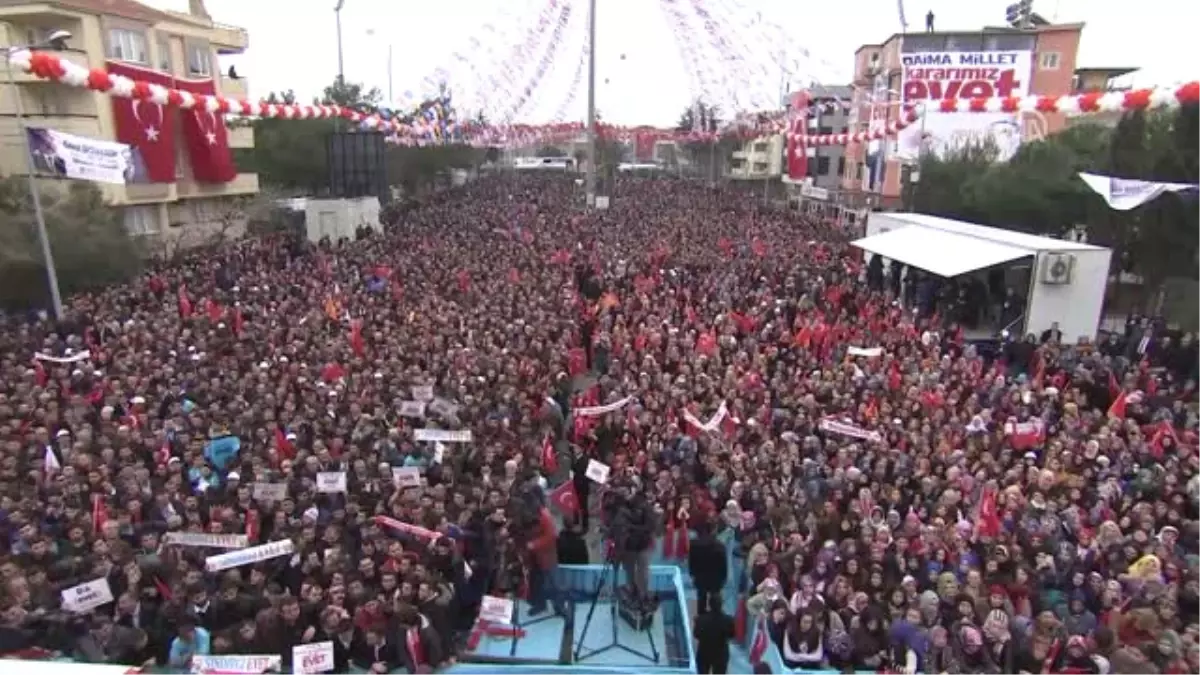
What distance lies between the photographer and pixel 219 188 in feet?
120

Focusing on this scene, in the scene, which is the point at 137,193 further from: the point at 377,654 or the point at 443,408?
the point at 377,654

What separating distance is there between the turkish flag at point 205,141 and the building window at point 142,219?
8.53 ft

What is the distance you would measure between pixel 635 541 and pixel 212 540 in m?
3.86

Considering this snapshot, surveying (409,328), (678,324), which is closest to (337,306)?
(409,328)

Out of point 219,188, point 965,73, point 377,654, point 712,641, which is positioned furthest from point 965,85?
point 377,654

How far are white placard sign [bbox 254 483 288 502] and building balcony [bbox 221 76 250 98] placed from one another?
115 ft

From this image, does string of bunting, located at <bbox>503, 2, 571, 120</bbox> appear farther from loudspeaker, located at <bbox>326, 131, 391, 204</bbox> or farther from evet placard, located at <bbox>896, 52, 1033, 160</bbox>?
evet placard, located at <bbox>896, 52, 1033, 160</bbox>

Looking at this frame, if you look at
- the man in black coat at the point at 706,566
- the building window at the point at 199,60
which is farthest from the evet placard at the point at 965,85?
the man in black coat at the point at 706,566

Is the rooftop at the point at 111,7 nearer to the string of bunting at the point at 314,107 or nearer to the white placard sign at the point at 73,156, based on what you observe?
the string of bunting at the point at 314,107

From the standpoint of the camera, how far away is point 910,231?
2314 cm

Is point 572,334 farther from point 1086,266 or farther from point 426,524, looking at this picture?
point 1086,266

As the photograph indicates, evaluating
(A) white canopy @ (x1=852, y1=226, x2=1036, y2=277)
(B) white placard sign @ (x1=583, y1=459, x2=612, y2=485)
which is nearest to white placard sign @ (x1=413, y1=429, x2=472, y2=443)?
(B) white placard sign @ (x1=583, y1=459, x2=612, y2=485)

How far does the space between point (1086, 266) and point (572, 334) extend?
33.4 feet

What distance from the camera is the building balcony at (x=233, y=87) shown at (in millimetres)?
39478
